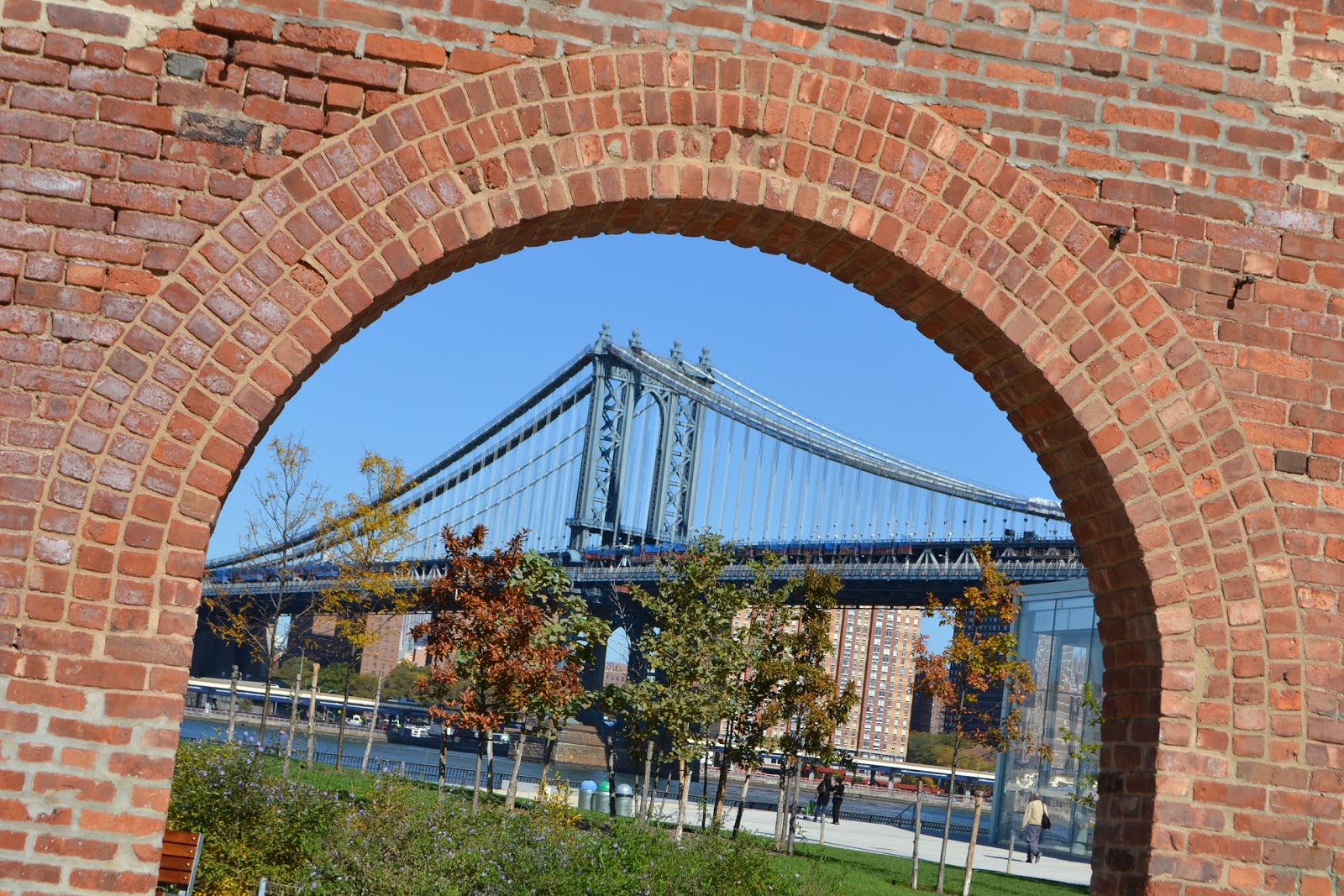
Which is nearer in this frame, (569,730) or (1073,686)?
(1073,686)

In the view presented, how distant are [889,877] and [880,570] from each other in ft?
73.8

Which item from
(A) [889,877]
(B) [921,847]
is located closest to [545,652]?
(A) [889,877]

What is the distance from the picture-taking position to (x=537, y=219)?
3.47 metres

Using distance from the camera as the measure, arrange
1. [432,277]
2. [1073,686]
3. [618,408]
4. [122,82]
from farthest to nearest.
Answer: [618,408], [1073,686], [432,277], [122,82]

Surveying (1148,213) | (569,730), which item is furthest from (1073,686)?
(1148,213)

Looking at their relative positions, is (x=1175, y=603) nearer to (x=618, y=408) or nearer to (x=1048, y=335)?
(x=1048, y=335)

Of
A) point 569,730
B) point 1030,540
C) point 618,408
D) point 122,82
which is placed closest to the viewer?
point 122,82

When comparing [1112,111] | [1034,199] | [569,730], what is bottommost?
[569,730]

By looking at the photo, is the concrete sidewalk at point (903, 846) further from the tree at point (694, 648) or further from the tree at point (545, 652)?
the tree at point (545, 652)

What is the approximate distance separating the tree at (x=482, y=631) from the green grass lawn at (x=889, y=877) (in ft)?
13.6

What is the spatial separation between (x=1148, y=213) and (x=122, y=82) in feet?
8.74

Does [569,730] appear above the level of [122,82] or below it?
below

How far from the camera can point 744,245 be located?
3.84m

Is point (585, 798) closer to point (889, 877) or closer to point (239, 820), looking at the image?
point (889, 877)
